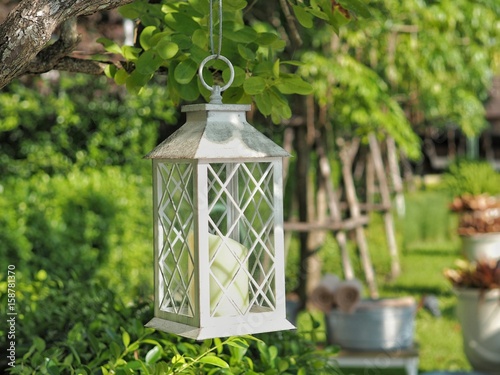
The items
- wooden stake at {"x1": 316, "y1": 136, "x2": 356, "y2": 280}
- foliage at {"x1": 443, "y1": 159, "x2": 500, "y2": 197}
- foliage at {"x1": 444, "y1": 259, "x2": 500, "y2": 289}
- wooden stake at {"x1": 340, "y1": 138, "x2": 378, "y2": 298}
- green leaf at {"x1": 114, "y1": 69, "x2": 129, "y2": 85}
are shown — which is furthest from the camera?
foliage at {"x1": 443, "y1": 159, "x2": 500, "y2": 197}

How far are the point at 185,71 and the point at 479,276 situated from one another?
165 inches

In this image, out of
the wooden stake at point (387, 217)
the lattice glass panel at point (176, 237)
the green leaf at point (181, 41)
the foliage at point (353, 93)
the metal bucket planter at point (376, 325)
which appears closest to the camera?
the lattice glass panel at point (176, 237)

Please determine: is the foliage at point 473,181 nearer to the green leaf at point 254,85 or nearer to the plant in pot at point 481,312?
the plant in pot at point 481,312

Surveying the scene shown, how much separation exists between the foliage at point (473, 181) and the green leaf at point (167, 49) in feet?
36.2

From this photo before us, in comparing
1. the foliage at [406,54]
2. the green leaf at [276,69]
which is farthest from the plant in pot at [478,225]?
the green leaf at [276,69]

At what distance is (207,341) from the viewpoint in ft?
6.64

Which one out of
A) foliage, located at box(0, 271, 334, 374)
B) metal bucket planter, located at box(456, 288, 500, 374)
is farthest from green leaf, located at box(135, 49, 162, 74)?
metal bucket planter, located at box(456, 288, 500, 374)

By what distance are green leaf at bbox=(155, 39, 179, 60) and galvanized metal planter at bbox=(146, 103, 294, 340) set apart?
12cm

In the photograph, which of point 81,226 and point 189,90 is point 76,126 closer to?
point 81,226

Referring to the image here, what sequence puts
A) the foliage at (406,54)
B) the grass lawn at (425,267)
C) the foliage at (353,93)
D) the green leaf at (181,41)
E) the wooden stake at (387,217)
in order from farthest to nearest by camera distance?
the wooden stake at (387,217) < the grass lawn at (425,267) < the foliage at (406,54) < the foliage at (353,93) < the green leaf at (181,41)

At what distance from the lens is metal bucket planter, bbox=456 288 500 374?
5.58 metres

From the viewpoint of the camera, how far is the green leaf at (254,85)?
5.88 ft

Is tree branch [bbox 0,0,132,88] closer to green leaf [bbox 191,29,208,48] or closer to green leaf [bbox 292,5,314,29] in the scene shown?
green leaf [bbox 191,29,208,48]

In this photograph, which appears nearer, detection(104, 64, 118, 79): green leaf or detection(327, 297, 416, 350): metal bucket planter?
detection(104, 64, 118, 79): green leaf
